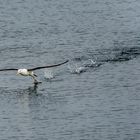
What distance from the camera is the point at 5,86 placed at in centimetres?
6378

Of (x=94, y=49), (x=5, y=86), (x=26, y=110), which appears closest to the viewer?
(x=26, y=110)

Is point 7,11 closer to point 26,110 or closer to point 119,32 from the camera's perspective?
point 119,32

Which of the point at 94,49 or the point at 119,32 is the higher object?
the point at 119,32

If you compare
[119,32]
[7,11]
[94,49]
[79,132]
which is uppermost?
[7,11]

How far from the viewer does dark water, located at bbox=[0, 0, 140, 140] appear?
185 ft

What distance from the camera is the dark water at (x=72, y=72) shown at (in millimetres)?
56438

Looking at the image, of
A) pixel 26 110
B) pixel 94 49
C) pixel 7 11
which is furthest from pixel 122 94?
pixel 7 11

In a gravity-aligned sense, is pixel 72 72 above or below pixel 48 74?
above

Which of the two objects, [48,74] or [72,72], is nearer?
[48,74]

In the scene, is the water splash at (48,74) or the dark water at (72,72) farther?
the water splash at (48,74)

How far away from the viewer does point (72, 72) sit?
6650 centimetres

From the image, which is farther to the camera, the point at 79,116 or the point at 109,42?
the point at 109,42

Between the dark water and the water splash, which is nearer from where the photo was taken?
the dark water

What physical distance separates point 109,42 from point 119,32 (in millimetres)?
4740
